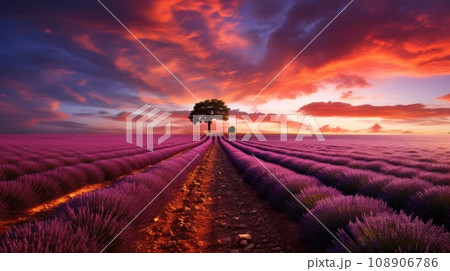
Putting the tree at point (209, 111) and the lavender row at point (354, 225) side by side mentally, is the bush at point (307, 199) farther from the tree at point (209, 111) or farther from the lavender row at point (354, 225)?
the tree at point (209, 111)

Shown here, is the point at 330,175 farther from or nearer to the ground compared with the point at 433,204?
nearer to the ground

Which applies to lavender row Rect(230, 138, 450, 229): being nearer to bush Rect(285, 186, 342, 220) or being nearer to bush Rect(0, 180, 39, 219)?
bush Rect(285, 186, 342, 220)

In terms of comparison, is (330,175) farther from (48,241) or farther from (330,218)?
(48,241)

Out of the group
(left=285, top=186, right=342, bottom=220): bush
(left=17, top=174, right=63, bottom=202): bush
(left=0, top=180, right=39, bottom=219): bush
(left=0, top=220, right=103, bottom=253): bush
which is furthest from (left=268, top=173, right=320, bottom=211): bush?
(left=17, top=174, right=63, bottom=202): bush

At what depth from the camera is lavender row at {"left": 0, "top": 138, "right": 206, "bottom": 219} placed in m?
3.96

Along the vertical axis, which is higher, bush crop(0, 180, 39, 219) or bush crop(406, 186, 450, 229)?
bush crop(406, 186, 450, 229)

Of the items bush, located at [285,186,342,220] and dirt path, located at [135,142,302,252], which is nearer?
dirt path, located at [135,142,302,252]

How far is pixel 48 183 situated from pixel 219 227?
160 inches

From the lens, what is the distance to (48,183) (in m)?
5.04

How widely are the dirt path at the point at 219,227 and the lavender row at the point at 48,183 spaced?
98.0 inches

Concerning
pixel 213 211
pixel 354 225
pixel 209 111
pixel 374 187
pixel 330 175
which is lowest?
pixel 213 211

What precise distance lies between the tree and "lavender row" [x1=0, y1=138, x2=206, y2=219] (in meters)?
50.1

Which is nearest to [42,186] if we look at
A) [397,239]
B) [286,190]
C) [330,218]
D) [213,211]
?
[213,211]
